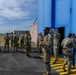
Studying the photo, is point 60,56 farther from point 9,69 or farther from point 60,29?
point 9,69

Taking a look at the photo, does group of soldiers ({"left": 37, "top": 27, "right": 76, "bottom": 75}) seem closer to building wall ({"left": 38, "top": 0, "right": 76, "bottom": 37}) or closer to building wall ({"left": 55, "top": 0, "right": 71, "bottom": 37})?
building wall ({"left": 38, "top": 0, "right": 76, "bottom": 37})

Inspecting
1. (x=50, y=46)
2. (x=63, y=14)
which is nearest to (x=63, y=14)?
(x=63, y=14)

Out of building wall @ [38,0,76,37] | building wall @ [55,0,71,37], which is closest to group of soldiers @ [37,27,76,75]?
building wall @ [38,0,76,37]

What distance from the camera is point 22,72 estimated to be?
1024 centimetres

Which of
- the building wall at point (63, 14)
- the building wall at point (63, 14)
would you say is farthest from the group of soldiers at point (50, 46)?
the building wall at point (63, 14)

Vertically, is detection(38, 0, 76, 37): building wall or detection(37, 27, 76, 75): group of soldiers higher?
detection(38, 0, 76, 37): building wall

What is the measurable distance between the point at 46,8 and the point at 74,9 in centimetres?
530

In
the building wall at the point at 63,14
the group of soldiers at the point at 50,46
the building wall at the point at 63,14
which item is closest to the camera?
the group of soldiers at the point at 50,46

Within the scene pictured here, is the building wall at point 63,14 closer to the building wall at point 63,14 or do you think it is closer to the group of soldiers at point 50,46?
the building wall at point 63,14

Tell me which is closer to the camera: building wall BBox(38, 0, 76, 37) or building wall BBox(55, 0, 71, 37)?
building wall BBox(38, 0, 76, 37)

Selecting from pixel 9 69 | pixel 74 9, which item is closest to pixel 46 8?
pixel 74 9

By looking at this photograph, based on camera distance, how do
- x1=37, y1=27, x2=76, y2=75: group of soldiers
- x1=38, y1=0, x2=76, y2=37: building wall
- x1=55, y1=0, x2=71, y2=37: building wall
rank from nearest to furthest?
x1=37, y1=27, x2=76, y2=75: group of soldiers, x1=38, y1=0, x2=76, y2=37: building wall, x1=55, y1=0, x2=71, y2=37: building wall

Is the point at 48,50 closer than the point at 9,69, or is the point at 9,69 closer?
the point at 48,50

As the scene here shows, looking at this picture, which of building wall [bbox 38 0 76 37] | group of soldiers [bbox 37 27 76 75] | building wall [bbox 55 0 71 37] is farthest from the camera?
building wall [bbox 55 0 71 37]
